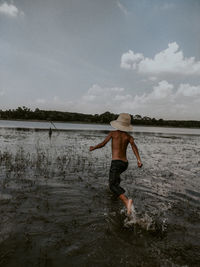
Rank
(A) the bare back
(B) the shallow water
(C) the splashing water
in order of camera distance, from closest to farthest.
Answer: (B) the shallow water
(C) the splashing water
(A) the bare back

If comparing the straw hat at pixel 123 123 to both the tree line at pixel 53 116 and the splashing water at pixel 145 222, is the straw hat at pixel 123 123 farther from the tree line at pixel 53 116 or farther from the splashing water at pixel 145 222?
the tree line at pixel 53 116

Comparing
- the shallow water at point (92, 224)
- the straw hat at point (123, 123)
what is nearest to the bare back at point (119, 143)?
the straw hat at point (123, 123)

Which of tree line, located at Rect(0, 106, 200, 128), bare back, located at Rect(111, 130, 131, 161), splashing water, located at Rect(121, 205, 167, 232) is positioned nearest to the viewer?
splashing water, located at Rect(121, 205, 167, 232)

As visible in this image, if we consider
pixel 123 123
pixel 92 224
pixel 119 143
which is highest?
pixel 123 123

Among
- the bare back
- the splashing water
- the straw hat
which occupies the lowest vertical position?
the splashing water

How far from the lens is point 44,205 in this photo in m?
6.11

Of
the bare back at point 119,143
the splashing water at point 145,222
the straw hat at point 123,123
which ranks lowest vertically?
the splashing water at point 145,222

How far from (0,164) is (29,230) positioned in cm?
748

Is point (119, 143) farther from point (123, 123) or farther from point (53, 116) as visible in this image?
point (53, 116)

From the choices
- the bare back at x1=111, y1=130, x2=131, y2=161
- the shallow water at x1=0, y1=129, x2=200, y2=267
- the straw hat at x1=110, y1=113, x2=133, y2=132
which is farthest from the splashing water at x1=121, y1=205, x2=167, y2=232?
→ the straw hat at x1=110, y1=113, x2=133, y2=132

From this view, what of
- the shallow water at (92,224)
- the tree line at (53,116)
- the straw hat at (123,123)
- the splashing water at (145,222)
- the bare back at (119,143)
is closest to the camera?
the shallow water at (92,224)

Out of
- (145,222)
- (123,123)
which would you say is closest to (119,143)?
(123,123)

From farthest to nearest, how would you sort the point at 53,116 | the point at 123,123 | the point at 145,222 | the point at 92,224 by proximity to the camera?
the point at 53,116
the point at 123,123
the point at 145,222
the point at 92,224

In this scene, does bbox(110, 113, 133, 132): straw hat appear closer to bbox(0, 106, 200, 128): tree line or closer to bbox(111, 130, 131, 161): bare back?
bbox(111, 130, 131, 161): bare back
